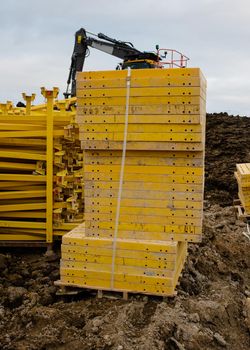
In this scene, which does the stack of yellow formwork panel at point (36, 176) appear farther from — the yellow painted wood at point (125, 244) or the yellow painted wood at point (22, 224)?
the yellow painted wood at point (125, 244)

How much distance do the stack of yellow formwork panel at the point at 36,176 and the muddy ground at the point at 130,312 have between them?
52 cm

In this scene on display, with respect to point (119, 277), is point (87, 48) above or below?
above

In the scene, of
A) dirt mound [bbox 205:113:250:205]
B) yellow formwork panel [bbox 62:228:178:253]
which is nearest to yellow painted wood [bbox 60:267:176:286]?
yellow formwork panel [bbox 62:228:178:253]

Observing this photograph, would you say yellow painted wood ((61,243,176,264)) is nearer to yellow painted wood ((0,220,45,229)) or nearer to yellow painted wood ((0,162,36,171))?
yellow painted wood ((0,220,45,229))

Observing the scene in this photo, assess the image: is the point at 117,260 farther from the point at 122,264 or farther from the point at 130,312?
the point at 130,312

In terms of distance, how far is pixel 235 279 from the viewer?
8.04 metres

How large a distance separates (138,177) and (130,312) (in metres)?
1.74

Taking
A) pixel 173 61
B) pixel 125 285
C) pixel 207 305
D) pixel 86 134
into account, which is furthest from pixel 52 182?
pixel 173 61

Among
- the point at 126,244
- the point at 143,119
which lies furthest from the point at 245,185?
the point at 143,119

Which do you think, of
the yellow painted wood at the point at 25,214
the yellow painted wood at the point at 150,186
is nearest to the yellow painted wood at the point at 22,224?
the yellow painted wood at the point at 25,214

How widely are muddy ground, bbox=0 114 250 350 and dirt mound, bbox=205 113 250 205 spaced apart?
30.0 feet

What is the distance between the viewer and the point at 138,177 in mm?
6125

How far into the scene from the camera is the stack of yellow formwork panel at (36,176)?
26.3 ft

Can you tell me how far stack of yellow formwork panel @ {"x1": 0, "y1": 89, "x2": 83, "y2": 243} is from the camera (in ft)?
26.3
